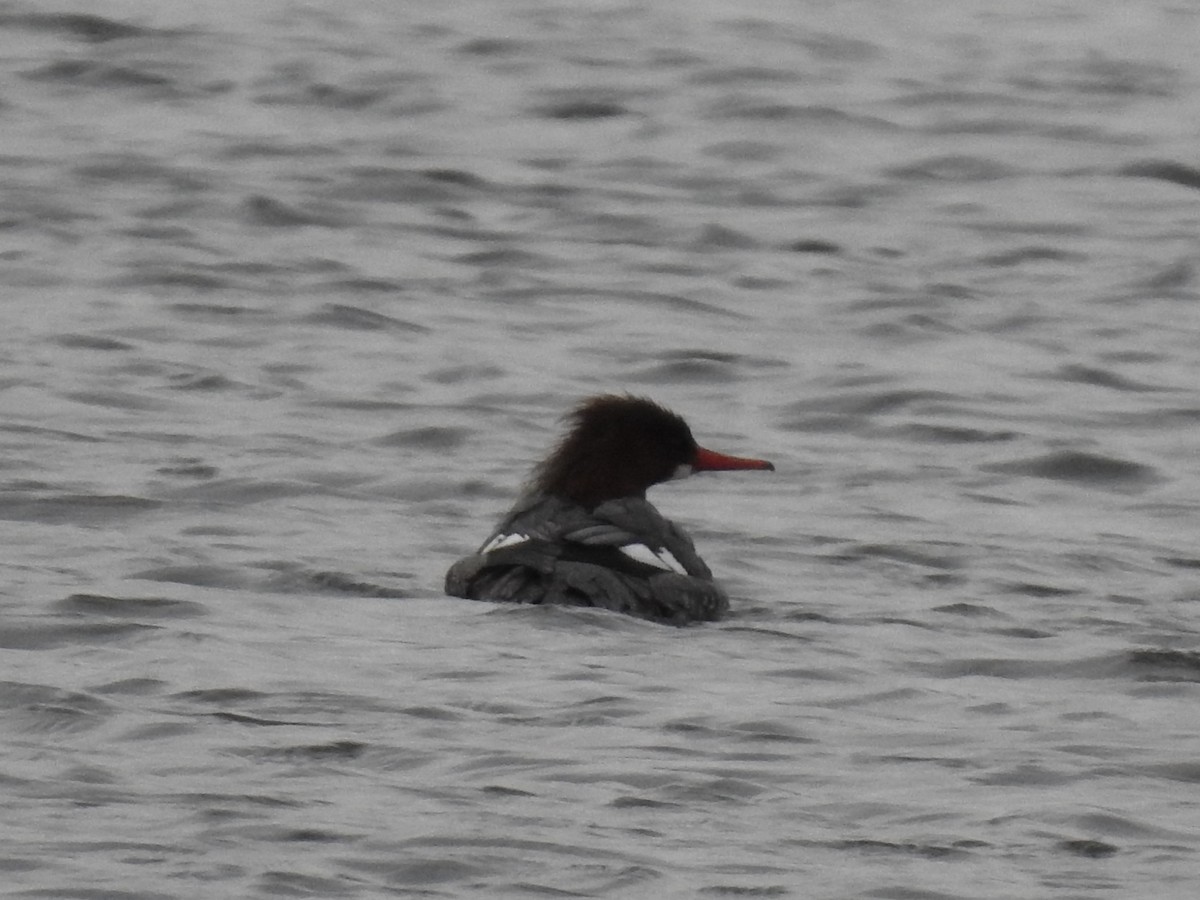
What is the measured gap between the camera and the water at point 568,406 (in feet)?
25.3

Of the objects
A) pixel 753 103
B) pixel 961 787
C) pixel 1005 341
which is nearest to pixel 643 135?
pixel 753 103

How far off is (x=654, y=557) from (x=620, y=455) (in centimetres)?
85

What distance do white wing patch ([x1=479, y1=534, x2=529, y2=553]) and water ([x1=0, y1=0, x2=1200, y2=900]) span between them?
27 centimetres

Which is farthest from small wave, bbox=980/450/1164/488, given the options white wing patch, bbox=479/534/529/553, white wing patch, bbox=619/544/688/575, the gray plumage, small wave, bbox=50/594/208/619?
small wave, bbox=50/594/208/619

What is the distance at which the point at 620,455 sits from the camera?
11.3m

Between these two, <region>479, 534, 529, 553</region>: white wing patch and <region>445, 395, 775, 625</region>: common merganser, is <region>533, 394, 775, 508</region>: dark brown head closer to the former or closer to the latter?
<region>445, 395, 775, 625</region>: common merganser

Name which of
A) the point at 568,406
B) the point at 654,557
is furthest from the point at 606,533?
the point at 568,406

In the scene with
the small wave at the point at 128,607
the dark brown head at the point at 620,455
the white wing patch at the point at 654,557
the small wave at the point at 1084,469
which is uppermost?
the dark brown head at the point at 620,455

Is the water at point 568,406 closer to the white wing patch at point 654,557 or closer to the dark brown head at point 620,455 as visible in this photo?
the white wing patch at point 654,557

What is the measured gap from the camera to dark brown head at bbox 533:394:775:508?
11.2 meters

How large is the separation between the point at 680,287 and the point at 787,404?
235cm

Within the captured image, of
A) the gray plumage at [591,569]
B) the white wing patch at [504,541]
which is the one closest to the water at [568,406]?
the gray plumage at [591,569]

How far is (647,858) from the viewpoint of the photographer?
734 cm

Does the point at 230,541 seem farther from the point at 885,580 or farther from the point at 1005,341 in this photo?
the point at 1005,341
